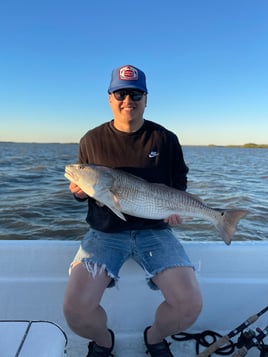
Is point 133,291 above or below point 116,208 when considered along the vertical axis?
below

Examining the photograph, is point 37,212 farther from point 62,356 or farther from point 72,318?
point 62,356

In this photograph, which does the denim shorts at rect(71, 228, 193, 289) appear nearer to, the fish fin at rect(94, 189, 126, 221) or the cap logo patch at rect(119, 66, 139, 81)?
the fish fin at rect(94, 189, 126, 221)

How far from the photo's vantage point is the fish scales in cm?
295

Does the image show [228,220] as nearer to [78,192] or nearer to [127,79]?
[78,192]

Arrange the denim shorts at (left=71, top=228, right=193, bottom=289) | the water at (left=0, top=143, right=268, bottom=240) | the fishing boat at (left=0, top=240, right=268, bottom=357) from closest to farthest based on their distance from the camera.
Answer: the denim shorts at (left=71, top=228, right=193, bottom=289) → the fishing boat at (left=0, top=240, right=268, bottom=357) → the water at (left=0, top=143, right=268, bottom=240)

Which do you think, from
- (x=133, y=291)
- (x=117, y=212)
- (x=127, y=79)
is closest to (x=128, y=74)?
(x=127, y=79)

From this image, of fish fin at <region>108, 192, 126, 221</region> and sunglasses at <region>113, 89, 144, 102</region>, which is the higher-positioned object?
sunglasses at <region>113, 89, 144, 102</region>

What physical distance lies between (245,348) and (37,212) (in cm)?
779

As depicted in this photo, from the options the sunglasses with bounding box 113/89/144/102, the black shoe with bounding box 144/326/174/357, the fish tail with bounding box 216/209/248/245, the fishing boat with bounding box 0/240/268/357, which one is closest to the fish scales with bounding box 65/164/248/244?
the fish tail with bounding box 216/209/248/245

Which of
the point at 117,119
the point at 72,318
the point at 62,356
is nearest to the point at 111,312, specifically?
the point at 72,318

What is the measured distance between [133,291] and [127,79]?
74.6 inches

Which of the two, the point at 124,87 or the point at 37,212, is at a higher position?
the point at 124,87

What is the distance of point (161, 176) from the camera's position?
324 cm

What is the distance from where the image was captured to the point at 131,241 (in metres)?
3.02
